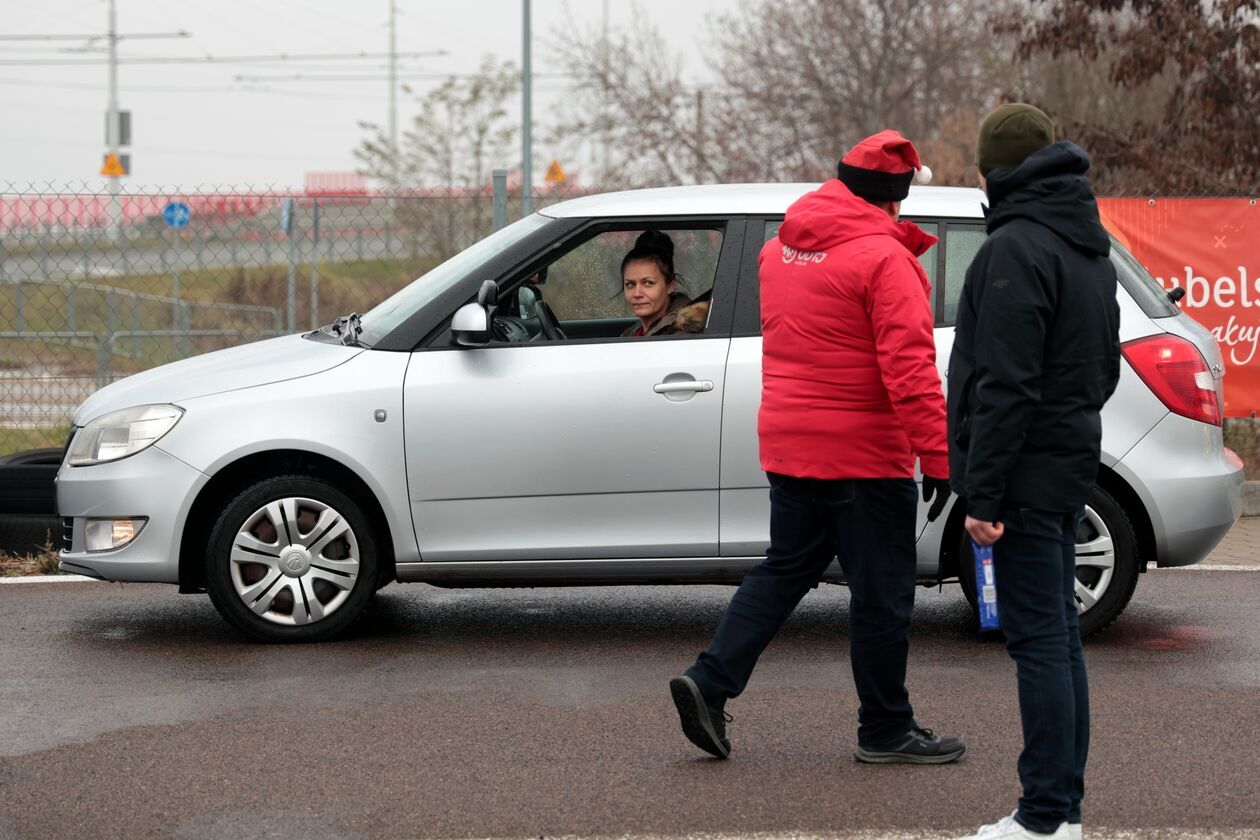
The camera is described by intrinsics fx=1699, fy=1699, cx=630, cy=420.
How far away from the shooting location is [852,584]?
15.0 feet

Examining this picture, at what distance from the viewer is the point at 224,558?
602 cm

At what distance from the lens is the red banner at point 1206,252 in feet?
31.5

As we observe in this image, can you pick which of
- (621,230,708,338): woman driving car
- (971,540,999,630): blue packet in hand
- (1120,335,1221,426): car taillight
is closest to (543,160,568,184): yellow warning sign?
(621,230,708,338): woman driving car

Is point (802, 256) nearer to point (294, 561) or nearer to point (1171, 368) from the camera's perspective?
point (1171, 368)

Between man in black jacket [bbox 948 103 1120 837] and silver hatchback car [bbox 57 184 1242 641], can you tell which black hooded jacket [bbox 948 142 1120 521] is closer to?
man in black jacket [bbox 948 103 1120 837]

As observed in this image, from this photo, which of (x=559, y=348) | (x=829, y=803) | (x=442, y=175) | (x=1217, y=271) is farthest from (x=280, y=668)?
(x=442, y=175)

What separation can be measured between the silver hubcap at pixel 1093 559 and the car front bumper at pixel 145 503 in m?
3.13

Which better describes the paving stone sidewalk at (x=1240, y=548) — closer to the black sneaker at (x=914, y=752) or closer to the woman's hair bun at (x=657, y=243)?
the woman's hair bun at (x=657, y=243)

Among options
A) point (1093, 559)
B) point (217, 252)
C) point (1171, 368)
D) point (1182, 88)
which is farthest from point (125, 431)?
point (1182, 88)

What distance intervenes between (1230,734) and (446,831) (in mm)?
2381

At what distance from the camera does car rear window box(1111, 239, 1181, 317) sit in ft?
20.0

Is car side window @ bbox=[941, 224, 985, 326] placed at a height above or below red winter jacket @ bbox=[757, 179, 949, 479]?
above

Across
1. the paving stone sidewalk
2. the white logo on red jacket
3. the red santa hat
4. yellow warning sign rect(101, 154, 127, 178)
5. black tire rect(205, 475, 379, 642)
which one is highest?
yellow warning sign rect(101, 154, 127, 178)

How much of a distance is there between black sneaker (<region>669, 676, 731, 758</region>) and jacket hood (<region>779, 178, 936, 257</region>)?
1231mm
